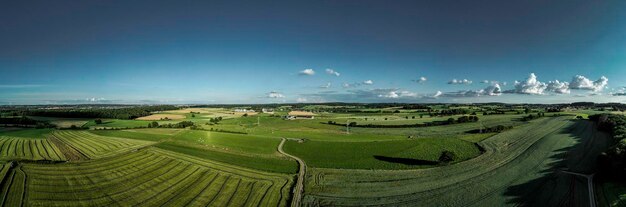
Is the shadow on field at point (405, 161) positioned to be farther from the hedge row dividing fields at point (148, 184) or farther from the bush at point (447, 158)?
the hedge row dividing fields at point (148, 184)

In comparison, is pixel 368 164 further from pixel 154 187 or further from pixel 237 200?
pixel 154 187

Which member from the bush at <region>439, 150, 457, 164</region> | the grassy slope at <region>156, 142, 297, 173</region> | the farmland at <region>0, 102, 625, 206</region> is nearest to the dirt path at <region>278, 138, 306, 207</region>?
the farmland at <region>0, 102, 625, 206</region>

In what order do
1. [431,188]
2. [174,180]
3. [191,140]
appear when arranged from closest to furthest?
[431,188] < [174,180] < [191,140]

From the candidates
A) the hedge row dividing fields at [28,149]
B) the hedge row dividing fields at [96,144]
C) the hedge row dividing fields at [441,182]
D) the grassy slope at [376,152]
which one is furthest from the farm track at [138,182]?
the grassy slope at [376,152]

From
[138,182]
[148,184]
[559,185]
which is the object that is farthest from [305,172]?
[559,185]

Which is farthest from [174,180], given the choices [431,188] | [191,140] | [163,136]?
[163,136]
